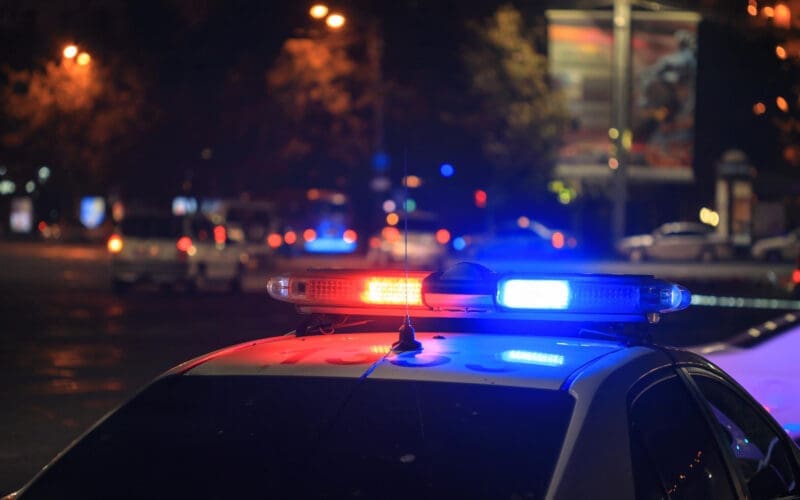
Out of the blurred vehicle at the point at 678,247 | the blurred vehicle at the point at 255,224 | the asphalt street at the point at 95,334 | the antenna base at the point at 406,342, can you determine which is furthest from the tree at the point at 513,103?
the antenna base at the point at 406,342

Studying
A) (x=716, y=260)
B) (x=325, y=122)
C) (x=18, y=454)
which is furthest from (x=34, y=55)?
(x=716, y=260)

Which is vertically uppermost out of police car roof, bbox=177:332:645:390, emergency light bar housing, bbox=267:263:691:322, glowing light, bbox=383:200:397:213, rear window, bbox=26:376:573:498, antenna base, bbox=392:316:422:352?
glowing light, bbox=383:200:397:213

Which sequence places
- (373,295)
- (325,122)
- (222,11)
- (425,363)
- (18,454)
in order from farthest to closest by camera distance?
(325,122) → (222,11) → (18,454) → (373,295) → (425,363)

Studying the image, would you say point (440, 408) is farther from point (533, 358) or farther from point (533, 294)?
point (533, 294)

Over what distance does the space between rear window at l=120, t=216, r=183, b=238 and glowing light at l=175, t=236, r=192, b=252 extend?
166 mm

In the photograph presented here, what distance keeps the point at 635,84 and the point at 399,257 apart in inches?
819

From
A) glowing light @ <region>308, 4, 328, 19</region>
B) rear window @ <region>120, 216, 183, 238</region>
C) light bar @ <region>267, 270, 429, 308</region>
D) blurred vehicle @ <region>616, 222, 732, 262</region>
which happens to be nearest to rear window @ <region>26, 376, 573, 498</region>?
light bar @ <region>267, 270, 429, 308</region>

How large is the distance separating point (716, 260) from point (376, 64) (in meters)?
19.9

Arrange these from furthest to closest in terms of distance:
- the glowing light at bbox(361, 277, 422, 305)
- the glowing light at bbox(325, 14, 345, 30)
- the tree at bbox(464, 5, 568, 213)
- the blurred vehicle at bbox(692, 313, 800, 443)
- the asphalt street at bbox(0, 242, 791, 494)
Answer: the tree at bbox(464, 5, 568, 213)
the glowing light at bbox(325, 14, 345, 30)
the asphalt street at bbox(0, 242, 791, 494)
the blurred vehicle at bbox(692, 313, 800, 443)
the glowing light at bbox(361, 277, 422, 305)

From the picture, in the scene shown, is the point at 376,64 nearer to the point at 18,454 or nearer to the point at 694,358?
the point at 18,454

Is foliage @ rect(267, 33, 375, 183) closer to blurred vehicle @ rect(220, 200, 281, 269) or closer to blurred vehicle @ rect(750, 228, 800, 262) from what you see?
blurred vehicle @ rect(220, 200, 281, 269)

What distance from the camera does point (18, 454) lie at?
331 inches

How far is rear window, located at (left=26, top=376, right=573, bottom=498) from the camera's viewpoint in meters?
2.86

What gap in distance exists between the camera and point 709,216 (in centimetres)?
5903
